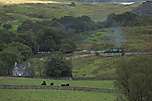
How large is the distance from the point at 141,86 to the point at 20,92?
2277 cm

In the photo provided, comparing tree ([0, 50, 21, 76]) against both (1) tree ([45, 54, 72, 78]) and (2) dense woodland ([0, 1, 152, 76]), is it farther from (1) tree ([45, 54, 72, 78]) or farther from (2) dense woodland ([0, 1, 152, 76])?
(1) tree ([45, 54, 72, 78])

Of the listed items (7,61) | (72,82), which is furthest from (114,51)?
(72,82)

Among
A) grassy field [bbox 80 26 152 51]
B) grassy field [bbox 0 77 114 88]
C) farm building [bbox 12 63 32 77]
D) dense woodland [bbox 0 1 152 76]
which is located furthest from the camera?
grassy field [bbox 80 26 152 51]

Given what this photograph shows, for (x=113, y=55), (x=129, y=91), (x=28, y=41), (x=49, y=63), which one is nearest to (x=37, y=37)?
(x=28, y=41)

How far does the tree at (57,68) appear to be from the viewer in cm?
9038

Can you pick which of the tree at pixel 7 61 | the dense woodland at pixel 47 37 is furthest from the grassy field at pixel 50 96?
the tree at pixel 7 61

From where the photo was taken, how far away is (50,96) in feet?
214

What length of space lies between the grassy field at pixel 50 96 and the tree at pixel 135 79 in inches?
325

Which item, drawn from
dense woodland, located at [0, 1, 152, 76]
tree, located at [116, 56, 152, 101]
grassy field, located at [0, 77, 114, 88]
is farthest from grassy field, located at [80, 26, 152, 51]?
tree, located at [116, 56, 152, 101]

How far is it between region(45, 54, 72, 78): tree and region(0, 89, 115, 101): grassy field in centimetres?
1928

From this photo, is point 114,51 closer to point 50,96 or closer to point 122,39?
point 122,39

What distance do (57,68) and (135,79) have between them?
127 feet

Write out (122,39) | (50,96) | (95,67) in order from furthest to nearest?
(122,39)
(95,67)
(50,96)

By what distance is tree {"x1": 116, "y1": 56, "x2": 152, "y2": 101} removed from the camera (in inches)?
2089
